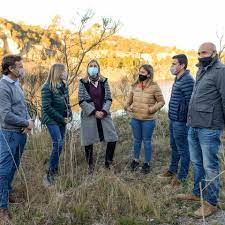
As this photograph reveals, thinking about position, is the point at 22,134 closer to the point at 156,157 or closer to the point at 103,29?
the point at 156,157

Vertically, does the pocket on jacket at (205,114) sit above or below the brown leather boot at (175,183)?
above

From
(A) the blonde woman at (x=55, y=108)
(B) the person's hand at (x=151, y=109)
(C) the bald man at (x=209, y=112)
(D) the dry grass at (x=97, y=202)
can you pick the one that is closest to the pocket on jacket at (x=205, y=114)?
(C) the bald man at (x=209, y=112)

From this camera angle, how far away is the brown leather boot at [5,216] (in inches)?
151

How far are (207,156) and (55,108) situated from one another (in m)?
2.29

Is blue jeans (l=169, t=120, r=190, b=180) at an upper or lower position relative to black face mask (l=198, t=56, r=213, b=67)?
lower

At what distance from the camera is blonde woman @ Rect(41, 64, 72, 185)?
5234 mm

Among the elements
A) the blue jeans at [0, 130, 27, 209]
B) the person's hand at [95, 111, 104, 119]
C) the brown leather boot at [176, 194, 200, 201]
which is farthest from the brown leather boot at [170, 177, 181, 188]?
the blue jeans at [0, 130, 27, 209]

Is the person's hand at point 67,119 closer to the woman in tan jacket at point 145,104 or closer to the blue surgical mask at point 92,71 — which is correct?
the blue surgical mask at point 92,71

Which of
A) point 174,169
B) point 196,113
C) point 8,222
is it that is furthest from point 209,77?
point 8,222

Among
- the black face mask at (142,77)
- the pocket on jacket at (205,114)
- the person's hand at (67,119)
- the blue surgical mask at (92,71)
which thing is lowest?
the person's hand at (67,119)

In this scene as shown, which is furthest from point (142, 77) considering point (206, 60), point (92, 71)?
point (206, 60)

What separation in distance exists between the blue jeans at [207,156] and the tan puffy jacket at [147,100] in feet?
4.98

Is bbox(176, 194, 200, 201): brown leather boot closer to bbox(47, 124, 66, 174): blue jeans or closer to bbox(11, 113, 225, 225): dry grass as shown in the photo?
bbox(11, 113, 225, 225): dry grass

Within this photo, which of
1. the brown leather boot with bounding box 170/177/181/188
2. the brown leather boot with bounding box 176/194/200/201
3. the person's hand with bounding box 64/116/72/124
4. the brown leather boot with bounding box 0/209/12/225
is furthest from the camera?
the person's hand with bounding box 64/116/72/124
